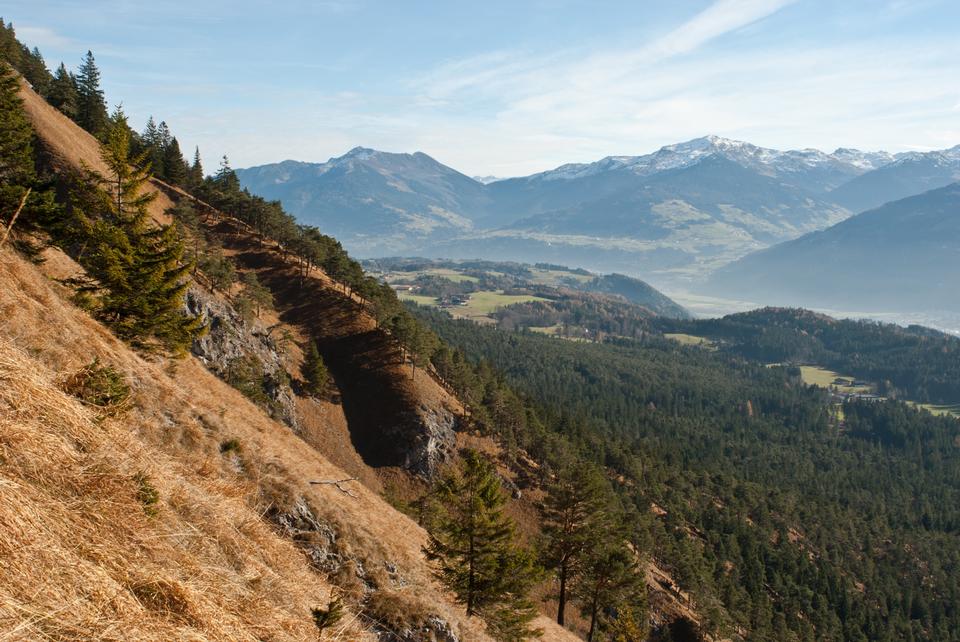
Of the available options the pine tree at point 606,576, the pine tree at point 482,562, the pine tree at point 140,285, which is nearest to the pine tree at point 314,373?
the pine tree at point 140,285

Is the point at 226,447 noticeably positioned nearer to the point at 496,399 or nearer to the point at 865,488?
the point at 496,399

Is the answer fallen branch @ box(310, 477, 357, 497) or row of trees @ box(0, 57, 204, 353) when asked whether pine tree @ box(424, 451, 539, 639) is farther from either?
row of trees @ box(0, 57, 204, 353)

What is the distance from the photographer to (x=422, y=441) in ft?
279

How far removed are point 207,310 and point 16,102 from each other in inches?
1294

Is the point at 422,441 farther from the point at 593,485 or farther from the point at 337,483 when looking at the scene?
the point at 337,483

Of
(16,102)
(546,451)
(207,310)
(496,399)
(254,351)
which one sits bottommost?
(546,451)

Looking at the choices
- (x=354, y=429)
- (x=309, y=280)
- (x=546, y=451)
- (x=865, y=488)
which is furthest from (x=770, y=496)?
(x=309, y=280)

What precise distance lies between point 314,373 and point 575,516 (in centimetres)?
5505

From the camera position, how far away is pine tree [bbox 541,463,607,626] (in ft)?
129

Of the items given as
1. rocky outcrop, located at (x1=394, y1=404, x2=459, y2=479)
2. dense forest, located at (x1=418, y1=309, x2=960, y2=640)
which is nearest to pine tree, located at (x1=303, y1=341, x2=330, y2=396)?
rocky outcrop, located at (x1=394, y1=404, x2=459, y2=479)

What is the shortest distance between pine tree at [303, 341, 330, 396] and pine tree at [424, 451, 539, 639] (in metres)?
60.1

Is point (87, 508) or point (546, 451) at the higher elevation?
point (87, 508)

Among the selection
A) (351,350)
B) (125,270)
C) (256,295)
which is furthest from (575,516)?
(256,295)

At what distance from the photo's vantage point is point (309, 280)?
350 feet
